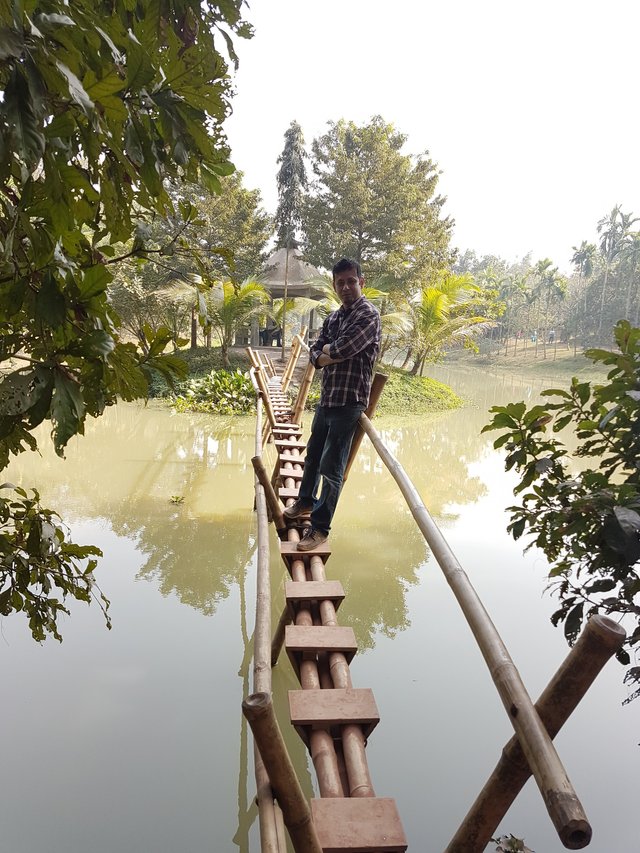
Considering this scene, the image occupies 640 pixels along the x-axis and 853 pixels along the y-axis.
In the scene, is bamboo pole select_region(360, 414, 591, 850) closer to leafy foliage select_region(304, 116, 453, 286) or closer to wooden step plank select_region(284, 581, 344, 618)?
wooden step plank select_region(284, 581, 344, 618)

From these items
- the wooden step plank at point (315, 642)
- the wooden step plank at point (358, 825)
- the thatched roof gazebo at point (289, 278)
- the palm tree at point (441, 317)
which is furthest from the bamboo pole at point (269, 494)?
the thatched roof gazebo at point (289, 278)

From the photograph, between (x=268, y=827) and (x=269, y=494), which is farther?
(x=269, y=494)

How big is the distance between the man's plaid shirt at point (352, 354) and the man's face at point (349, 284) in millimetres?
33

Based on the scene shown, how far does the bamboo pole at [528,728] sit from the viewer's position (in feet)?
2.23

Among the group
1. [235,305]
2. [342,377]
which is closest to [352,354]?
[342,377]

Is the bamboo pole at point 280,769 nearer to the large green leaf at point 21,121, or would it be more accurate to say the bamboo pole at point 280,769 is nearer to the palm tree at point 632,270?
the large green leaf at point 21,121

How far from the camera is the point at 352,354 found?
2.22 m

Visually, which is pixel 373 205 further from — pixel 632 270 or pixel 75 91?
pixel 632 270

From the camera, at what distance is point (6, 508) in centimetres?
108

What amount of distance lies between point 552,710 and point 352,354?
159 cm

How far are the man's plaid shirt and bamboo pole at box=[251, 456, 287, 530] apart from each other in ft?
1.45

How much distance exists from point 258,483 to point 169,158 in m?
Answer: 1.91

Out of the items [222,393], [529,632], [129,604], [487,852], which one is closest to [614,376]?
[487,852]

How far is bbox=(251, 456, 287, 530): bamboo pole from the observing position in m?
2.48
